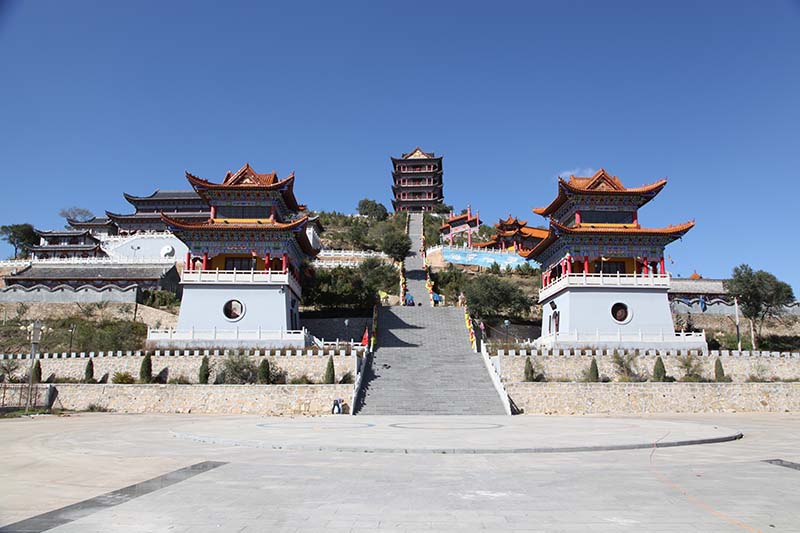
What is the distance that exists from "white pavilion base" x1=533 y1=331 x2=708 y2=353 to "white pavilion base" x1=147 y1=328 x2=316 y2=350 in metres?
14.5

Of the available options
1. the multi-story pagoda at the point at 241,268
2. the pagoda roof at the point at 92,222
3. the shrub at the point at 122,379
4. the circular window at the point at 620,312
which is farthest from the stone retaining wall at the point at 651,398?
the pagoda roof at the point at 92,222

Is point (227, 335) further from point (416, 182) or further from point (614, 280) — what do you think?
point (416, 182)

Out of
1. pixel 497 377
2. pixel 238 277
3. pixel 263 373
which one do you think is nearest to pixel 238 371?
pixel 263 373

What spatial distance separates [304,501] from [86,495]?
350 cm

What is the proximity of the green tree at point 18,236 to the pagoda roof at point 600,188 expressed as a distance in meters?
73.8

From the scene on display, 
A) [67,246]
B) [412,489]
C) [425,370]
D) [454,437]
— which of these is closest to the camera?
[412,489]

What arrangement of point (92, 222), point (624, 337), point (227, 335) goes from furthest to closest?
point (92, 222) < point (624, 337) < point (227, 335)

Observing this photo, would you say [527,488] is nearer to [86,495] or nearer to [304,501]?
[304,501]

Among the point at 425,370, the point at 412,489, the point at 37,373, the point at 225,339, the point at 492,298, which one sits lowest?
the point at 412,489

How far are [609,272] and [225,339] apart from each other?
24.4 m

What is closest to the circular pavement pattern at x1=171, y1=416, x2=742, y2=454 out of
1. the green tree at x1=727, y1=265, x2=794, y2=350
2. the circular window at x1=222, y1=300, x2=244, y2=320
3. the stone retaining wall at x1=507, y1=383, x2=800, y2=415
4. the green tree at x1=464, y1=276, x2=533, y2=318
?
the stone retaining wall at x1=507, y1=383, x2=800, y2=415

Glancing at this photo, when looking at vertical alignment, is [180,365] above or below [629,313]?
below

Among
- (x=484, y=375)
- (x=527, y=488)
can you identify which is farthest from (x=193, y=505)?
(x=484, y=375)

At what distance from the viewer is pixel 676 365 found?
31.9 metres
